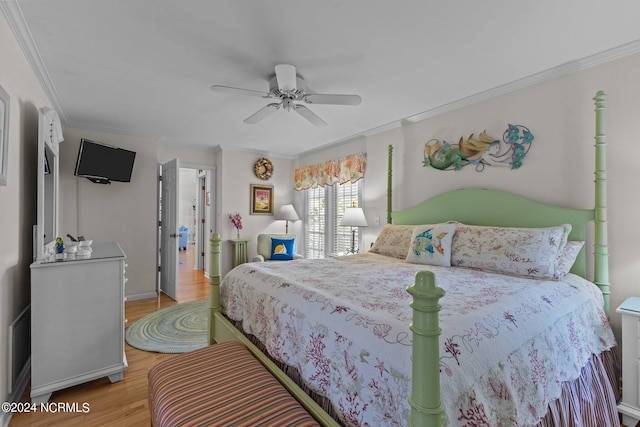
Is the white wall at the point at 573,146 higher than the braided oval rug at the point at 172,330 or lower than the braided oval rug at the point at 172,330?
higher

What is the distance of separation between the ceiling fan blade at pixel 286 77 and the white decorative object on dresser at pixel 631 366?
2549 millimetres

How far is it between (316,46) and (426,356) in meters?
1.97

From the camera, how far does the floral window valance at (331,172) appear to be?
13.6 feet

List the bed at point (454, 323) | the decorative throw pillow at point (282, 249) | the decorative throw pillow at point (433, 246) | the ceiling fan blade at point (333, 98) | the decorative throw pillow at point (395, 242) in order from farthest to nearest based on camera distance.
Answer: the decorative throw pillow at point (282, 249) < the decorative throw pillow at point (395, 242) < the decorative throw pillow at point (433, 246) < the ceiling fan blade at point (333, 98) < the bed at point (454, 323)

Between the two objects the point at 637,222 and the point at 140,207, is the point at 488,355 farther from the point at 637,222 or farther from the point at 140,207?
the point at 140,207

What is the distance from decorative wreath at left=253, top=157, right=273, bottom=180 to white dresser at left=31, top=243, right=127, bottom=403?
3.23 meters

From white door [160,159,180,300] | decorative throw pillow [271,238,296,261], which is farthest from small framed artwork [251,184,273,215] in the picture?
white door [160,159,180,300]

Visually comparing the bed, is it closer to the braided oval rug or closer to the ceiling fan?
the braided oval rug

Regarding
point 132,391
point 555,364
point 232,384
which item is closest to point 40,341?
point 132,391

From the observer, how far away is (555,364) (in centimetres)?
135

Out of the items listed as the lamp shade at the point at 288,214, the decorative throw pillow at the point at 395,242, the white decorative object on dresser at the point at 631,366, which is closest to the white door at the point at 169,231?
the lamp shade at the point at 288,214

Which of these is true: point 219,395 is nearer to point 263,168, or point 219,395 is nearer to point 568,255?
point 568,255

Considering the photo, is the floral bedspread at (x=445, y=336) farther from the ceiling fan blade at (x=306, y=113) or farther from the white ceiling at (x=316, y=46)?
the white ceiling at (x=316, y=46)

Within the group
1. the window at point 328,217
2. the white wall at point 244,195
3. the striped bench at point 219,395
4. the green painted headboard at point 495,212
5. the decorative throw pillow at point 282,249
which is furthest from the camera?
the white wall at point 244,195
